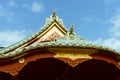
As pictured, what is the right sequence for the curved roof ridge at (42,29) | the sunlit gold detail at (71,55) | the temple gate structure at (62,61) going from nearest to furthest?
the temple gate structure at (62,61) < the sunlit gold detail at (71,55) < the curved roof ridge at (42,29)

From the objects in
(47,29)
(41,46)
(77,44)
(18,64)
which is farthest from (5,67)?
(47,29)

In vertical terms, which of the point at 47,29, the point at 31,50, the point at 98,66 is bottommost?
the point at 98,66

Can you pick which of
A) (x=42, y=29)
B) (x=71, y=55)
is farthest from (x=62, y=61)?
(x=42, y=29)

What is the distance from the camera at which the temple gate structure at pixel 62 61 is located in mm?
9781

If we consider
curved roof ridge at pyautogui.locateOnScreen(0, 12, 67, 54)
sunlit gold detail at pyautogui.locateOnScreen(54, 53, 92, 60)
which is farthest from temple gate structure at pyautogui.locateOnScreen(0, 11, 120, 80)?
curved roof ridge at pyautogui.locateOnScreen(0, 12, 67, 54)

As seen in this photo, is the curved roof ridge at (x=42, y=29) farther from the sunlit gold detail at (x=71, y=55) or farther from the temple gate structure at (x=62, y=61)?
the sunlit gold detail at (x=71, y=55)

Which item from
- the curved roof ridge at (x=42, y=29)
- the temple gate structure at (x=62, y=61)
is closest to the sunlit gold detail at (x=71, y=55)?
the temple gate structure at (x=62, y=61)

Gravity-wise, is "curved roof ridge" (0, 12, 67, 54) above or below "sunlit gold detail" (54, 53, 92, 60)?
above

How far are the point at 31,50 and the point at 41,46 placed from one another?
1.04 ft

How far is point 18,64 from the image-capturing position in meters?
9.78

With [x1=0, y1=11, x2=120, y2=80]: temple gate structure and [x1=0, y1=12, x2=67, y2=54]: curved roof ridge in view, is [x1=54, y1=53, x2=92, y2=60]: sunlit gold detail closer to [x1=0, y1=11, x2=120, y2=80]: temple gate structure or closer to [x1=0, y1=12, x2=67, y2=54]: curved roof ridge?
[x1=0, y1=11, x2=120, y2=80]: temple gate structure

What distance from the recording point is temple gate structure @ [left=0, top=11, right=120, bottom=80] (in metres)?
9.78

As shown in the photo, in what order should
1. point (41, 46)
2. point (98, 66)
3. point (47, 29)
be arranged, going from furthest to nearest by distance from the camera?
point (47, 29)
point (98, 66)
point (41, 46)

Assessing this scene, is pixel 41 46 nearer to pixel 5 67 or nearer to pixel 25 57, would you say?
pixel 25 57
